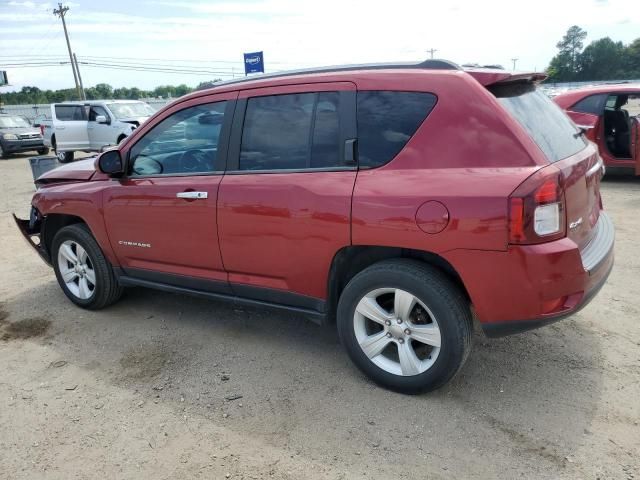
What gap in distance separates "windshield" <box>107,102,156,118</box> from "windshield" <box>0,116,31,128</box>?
350 inches

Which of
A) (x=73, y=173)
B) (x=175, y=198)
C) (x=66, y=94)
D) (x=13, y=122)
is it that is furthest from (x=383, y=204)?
(x=66, y=94)

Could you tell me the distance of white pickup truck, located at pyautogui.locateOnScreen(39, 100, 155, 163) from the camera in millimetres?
15133

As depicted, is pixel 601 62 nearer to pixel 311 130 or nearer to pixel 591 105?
pixel 591 105

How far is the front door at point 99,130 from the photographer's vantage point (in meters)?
15.2

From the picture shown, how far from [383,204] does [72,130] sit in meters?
16.0

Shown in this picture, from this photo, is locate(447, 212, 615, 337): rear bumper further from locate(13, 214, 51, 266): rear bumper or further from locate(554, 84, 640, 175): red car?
locate(554, 84, 640, 175): red car

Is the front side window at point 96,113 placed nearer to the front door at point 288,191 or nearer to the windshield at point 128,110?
the windshield at point 128,110

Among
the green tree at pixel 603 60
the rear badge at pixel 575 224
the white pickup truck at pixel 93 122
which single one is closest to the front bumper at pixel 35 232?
the rear badge at pixel 575 224

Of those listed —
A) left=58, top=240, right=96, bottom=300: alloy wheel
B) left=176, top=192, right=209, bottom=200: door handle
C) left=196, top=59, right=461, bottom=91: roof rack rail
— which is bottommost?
left=58, top=240, right=96, bottom=300: alloy wheel

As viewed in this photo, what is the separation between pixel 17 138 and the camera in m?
20.6

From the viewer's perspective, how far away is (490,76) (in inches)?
114

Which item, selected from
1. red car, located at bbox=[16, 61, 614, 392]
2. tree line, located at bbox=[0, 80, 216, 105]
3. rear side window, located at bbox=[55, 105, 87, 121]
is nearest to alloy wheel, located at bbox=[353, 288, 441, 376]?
red car, located at bbox=[16, 61, 614, 392]

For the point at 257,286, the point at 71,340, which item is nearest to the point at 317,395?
the point at 257,286

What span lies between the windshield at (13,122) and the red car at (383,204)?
69.0 feet
